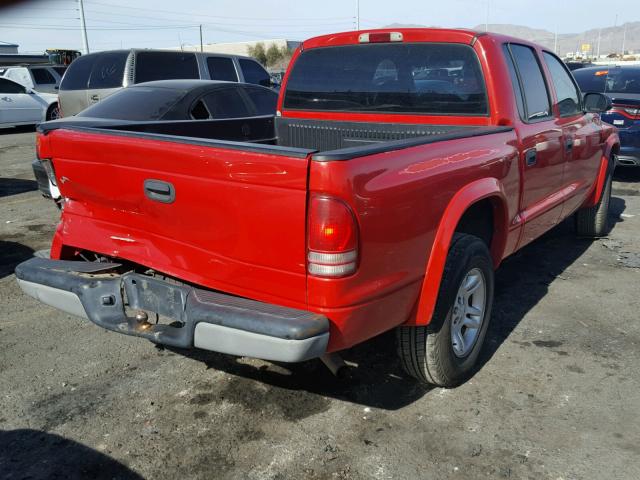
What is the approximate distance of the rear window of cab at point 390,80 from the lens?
3.75 m

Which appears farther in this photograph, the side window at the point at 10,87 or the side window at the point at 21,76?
the side window at the point at 21,76

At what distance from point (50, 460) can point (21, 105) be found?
15.5 metres

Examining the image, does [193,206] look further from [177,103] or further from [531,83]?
[177,103]

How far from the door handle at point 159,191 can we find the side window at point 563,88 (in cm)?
310

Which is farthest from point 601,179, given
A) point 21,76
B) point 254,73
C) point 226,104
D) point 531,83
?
point 21,76

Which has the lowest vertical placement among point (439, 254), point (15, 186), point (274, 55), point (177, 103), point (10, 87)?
point (274, 55)

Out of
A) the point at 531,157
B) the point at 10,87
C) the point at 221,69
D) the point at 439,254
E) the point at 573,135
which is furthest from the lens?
the point at 10,87

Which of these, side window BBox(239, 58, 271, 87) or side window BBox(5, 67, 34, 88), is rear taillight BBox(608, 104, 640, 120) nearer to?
side window BBox(239, 58, 271, 87)

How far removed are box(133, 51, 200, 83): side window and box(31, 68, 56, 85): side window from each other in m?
10.5

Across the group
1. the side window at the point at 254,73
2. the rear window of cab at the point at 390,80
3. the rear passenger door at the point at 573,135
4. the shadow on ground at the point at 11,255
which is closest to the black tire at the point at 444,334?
the rear window of cab at the point at 390,80

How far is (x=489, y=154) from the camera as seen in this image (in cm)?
326

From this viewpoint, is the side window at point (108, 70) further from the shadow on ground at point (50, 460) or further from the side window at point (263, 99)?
the shadow on ground at point (50, 460)

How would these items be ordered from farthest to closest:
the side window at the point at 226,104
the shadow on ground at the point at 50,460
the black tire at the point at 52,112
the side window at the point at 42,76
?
the side window at the point at 42,76 → the black tire at the point at 52,112 → the side window at the point at 226,104 → the shadow on ground at the point at 50,460

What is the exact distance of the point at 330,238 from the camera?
2.30m
